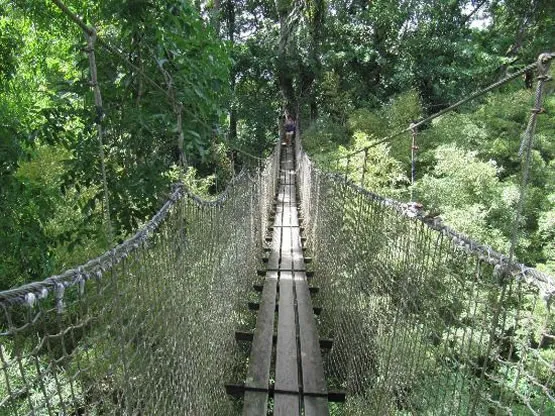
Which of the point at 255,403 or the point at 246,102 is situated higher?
the point at 246,102

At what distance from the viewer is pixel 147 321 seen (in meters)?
1.25

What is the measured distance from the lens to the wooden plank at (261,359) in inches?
77.7

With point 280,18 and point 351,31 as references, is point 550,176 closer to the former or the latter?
point 351,31

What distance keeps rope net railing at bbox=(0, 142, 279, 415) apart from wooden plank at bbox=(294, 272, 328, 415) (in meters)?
0.41

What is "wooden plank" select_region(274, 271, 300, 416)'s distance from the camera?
1968mm

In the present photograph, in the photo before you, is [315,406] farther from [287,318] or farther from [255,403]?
[287,318]

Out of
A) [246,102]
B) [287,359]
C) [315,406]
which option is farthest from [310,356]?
[246,102]

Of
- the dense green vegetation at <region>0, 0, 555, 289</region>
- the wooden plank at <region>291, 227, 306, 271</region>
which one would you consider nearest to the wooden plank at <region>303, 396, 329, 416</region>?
the dense green vegetation at <region>0, 0, 555, 289</region>

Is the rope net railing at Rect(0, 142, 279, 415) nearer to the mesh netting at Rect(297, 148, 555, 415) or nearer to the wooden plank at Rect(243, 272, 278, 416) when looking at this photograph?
the wooden plank at Rect(243, 272, 278, 416)

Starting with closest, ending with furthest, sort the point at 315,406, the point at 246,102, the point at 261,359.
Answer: the point at 315,406 < the point at 261,359 < the point at 246,102

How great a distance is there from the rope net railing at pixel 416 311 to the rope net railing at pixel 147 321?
67 centimetres

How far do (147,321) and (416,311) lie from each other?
0.84m

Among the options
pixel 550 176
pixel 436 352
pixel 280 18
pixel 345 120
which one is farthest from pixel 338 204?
pixel 280 18

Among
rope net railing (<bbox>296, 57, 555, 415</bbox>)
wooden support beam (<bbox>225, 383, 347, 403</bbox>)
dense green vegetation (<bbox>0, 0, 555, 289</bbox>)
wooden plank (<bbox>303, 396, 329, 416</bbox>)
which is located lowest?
wooden support beam (<bbox>225, 383, 347, 403</bbox>)
